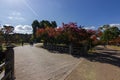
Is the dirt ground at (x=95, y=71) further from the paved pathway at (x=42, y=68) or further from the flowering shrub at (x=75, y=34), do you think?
the flowering shrub at (x=75, y=34)

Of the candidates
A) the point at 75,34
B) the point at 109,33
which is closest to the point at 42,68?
the point at 75,34

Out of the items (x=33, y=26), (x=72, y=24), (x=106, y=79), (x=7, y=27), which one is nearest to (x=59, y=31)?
(x=72, y=24)

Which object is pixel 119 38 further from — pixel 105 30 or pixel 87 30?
pixel 87 30

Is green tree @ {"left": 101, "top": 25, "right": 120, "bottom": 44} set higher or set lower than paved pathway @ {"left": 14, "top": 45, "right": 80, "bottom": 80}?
higher

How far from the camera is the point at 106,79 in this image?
806 cm

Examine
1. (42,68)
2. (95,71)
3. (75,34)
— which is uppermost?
(75,34)

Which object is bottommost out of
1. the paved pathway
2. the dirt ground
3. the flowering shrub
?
the dirt ground

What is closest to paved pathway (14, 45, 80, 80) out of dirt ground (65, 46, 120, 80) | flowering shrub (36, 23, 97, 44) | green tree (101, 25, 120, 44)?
dirt ground (65, 46, 120, 80)

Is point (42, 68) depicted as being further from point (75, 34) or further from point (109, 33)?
point (109, 33)

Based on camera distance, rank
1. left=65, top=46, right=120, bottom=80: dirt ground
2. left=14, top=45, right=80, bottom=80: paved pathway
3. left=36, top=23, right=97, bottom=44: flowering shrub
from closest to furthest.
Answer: left=14, top=45, right=80, bottom=80: paved pathway, left=65, top=46, right=120, bottom=80: dirt ground, left=36, top=23, right=97, bottom=44: flowering shrub

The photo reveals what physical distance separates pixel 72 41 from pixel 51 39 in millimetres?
8555

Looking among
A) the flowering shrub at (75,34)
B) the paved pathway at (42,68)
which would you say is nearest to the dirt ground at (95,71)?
the paved pathway at (42,68)

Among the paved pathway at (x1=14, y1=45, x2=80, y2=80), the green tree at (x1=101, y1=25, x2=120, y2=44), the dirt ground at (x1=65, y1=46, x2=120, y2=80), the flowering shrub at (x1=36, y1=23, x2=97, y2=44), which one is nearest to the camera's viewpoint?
the paved pathway at (x1=14, y1=45, x2=80, y2=80)

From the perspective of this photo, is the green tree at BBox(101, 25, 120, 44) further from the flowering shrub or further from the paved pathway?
the paved pathway
